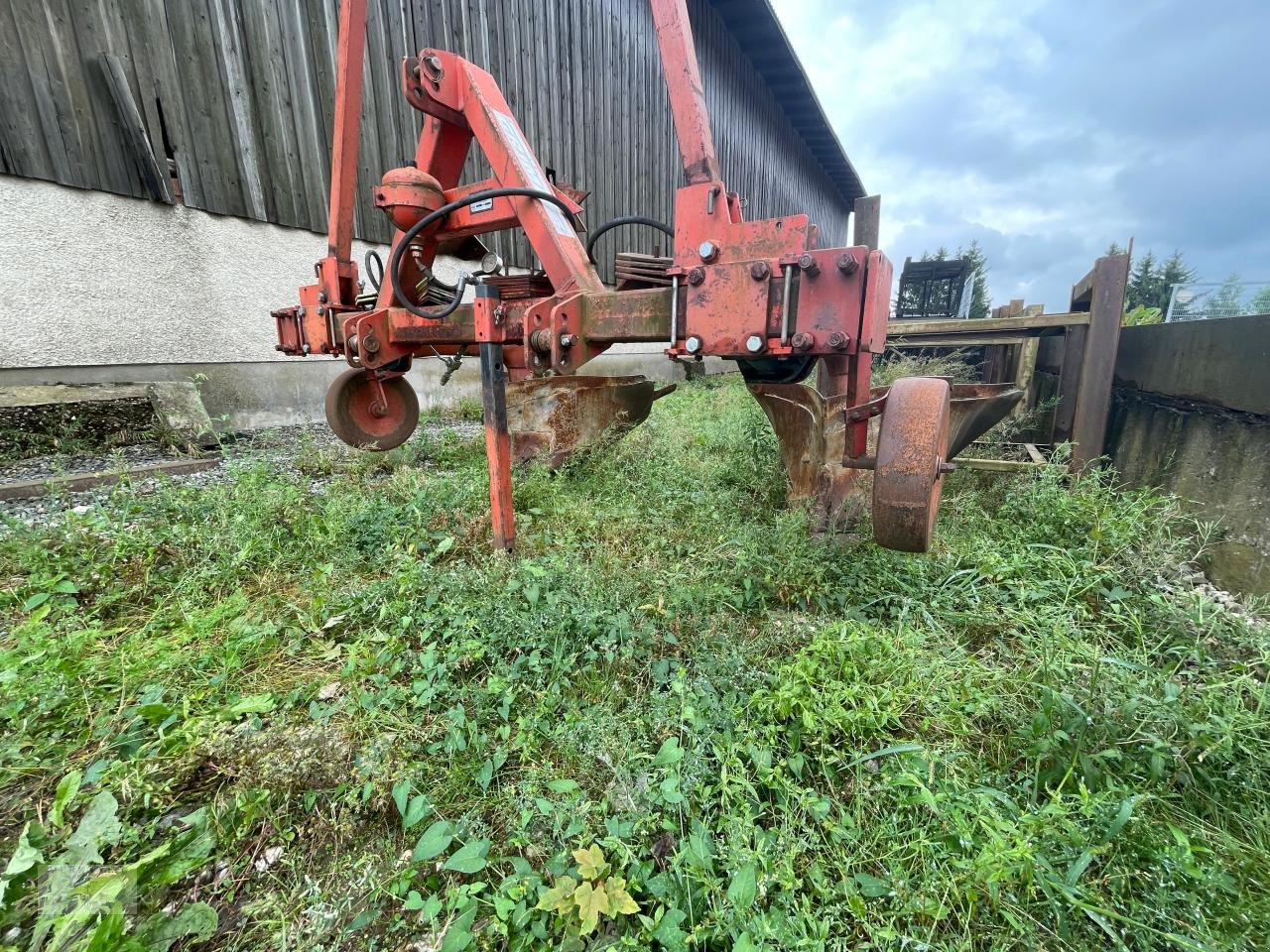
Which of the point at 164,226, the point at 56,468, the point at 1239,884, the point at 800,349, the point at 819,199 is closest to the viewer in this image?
the point at 1239,884

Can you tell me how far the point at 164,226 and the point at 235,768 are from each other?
15.6 ft

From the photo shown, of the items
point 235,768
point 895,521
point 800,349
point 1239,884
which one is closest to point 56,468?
A: point 235,768

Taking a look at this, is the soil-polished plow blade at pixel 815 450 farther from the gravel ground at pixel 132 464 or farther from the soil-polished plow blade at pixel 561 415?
the gravel ground at pixel 132 464

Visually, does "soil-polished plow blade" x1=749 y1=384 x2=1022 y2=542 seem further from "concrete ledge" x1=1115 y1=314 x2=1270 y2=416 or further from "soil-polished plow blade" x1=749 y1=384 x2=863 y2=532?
"concrete ledge" x1=1115 y1=314 x2=1270 y2=416

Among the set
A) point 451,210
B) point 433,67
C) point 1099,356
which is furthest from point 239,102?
point 1099,356

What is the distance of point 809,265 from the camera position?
1684 mm

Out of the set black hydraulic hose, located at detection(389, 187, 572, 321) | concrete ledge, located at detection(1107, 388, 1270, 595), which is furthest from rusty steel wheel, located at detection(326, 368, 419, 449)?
concrete ledge, located at detection(1107, 388, 1270, 595)

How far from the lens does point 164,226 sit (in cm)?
400

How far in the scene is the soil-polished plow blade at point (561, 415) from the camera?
9.74ft

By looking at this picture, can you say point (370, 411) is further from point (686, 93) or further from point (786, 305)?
point (786, 305)

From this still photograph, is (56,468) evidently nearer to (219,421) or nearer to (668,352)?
(219,421)

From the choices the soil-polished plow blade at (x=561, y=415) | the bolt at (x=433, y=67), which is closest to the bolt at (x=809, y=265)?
the soil-polished plow blade at (x=561, y=415)

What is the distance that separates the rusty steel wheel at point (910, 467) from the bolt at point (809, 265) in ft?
1.66

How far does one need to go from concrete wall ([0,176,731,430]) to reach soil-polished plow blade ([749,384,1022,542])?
13.7 ft
